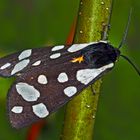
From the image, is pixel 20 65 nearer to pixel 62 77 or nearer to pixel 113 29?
pixel 62 77

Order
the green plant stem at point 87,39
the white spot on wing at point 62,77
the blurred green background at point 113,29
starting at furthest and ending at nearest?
the blurred green background at point 113,29 < the white spot on wing at point 62,77 < the green plant stem at point 87,39

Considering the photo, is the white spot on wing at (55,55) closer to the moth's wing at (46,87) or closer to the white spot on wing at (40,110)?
the moth's wing at (46,87)

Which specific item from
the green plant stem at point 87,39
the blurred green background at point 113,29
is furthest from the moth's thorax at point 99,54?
the blurred green background at point 113,29

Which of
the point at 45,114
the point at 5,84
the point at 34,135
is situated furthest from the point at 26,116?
the point at 5,84

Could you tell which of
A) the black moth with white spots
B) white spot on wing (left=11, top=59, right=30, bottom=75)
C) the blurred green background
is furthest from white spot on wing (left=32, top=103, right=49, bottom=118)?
the blurred green background

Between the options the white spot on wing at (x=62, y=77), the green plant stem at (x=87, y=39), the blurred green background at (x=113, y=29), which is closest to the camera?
the green plant stem at (x=87, y=39)

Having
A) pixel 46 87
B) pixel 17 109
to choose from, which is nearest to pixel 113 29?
pixel 46 87

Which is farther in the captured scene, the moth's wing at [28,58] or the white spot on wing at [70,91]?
the moth's wing at [28,58]

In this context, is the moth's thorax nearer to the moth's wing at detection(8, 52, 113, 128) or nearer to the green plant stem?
the moth's wing at detection(8, 52, 113, 128)
